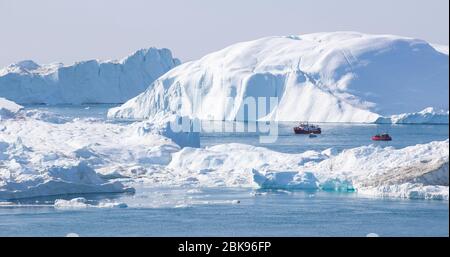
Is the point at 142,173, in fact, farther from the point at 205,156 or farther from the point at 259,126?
the point at 259,126

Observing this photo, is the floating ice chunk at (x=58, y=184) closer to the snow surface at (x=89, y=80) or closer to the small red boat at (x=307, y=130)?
the small red boat at (x=307, y=130)

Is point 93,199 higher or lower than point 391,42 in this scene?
lower

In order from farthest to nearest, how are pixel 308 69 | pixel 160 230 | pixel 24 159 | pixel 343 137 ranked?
pixel 308 69 → pixel 343 137 → pixel 24 159 → pixel 160 230

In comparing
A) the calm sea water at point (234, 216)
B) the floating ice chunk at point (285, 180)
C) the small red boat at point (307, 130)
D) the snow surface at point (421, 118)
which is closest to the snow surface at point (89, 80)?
the snow surface at point (421, 118)

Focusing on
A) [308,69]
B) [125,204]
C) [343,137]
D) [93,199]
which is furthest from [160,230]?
[308,69]

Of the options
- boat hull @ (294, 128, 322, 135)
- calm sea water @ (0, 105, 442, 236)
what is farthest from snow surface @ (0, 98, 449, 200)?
boat hull @ (294, 128, 322, 135)

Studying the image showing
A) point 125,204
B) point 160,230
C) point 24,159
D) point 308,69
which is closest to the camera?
point 160,230

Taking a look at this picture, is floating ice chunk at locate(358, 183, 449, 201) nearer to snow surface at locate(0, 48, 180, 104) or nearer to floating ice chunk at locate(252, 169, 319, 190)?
floating ice chunk at locate(252, 169, 319, 190)
